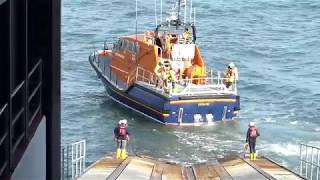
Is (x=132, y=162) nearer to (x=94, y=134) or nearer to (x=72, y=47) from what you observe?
(x=94, y=134)

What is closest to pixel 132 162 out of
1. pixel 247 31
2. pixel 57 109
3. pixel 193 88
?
pixel 193 88

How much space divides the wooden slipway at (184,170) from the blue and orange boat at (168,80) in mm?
8052

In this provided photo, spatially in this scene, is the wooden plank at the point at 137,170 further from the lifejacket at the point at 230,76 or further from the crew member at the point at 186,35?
the crew member at the point at 186,35

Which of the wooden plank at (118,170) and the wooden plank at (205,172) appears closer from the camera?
the wooden plank at (118,170)

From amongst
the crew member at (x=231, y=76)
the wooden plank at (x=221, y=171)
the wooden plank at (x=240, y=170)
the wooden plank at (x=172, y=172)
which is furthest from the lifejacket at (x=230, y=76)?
the wooden plank at (x=221, y=171)

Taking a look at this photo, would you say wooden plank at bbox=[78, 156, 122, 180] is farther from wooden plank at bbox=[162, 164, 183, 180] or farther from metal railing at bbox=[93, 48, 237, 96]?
metal railing at bbox=[93, 48, 237, 96]

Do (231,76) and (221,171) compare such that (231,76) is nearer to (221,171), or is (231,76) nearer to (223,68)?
(223,68)

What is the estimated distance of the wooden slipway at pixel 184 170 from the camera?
1806cm

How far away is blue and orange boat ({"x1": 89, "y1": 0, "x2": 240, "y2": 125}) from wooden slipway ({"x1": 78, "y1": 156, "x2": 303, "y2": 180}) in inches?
317

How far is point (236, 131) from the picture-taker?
2855 cm

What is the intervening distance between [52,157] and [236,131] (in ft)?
68.7

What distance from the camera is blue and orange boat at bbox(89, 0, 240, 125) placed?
29109mm

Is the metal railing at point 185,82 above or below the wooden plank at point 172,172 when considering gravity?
above

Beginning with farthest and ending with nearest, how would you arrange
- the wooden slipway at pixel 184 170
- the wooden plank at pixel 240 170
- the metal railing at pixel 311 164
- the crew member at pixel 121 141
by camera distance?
the crew member at pixel 121 141
the metal railing at pixel 311 164
the wooden plank at pixel 240 170
the wooden slipway at pixel 184 170
